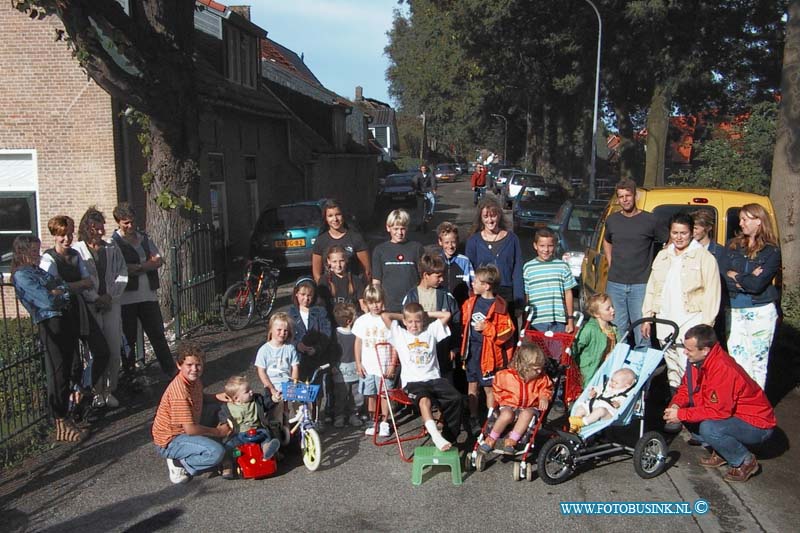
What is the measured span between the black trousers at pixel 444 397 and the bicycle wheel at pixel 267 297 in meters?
6.18

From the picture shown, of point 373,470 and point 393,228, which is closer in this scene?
point 373,470

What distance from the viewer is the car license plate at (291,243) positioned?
15164 mm

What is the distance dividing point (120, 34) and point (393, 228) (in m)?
4.59

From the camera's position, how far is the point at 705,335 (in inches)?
215

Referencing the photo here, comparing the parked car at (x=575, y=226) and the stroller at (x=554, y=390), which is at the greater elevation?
the parked car at (x=575, y=226)

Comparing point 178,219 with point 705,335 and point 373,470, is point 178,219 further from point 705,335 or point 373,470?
point 705,335

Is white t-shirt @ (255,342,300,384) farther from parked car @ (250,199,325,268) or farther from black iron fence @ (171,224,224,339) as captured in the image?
parked car @ (250,199,325,268)

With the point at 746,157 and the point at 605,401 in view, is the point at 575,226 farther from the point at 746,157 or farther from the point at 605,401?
the point at 605,401

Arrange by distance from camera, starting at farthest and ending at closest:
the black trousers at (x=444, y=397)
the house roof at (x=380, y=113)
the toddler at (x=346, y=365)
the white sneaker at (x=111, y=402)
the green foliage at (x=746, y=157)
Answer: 1. the house roof at (x=380, y=113)
2. the green foliage at (x=746, y=157)
3. the white sneaker at (x=111, y=402)
4. the toddler at (x=346, y=365)
5. the black trousers at (x=444, y=397)

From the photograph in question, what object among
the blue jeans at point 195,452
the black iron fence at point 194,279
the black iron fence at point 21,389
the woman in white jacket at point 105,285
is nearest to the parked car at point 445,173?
the black iron fence at point 194,279

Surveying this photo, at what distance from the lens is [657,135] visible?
25.3 m

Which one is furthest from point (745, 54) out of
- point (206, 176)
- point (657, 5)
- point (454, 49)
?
point (206, 176)

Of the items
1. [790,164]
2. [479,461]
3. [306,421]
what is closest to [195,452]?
[306,421]

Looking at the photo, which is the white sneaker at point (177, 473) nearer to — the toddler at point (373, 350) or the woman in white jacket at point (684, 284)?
the toddler at point (373, 350)
